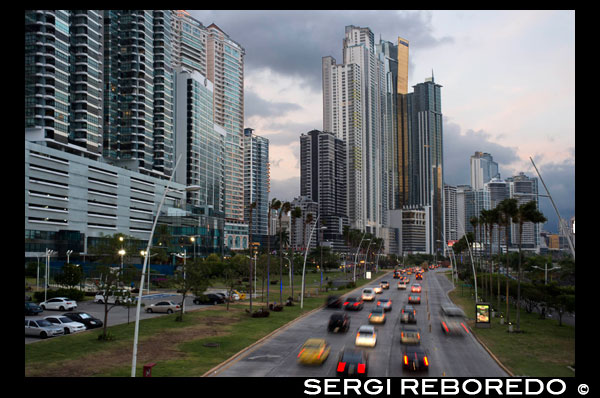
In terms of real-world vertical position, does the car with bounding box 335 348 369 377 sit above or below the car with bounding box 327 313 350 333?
above

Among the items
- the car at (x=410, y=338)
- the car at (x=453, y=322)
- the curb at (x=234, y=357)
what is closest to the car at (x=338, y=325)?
the curb at (x=234, y=357)

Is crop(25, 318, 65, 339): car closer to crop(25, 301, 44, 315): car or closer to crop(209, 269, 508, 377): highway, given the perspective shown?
crop(25, 301, 44, 315): car

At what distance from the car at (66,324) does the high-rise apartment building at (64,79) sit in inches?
3799

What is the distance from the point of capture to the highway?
1148 inches

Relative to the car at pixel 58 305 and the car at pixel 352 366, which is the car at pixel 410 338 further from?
the car at pixel 58 305

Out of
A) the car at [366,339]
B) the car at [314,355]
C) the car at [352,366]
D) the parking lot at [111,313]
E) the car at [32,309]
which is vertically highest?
the car at [352,366]

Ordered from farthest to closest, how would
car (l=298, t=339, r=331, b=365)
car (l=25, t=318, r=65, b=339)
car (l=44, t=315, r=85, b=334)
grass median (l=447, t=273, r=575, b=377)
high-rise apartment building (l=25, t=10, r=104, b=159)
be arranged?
high-rise apartment building (l=25, t=10, r=104, b=159), car (l=44, t=315, r=85, b=334), car (l=25, t=318, r=65, b=339), car (l=298, t=339, r=331, b=365), grass median (l=447, t=273, r=575, b=377)

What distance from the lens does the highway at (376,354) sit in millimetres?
29156

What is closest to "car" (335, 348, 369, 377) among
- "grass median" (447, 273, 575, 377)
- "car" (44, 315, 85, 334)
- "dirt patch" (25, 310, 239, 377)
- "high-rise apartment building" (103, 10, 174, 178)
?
"grass median" (447, 273, 575, 377)

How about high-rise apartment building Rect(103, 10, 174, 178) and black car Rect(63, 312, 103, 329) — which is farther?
high-rise apartment building Rect(103, 10, 174, 178)

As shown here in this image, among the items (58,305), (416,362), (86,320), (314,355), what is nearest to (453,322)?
(416,362)

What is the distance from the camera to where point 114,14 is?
17438 centimetres

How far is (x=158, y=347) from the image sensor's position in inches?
1417

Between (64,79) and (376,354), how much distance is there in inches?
5056
